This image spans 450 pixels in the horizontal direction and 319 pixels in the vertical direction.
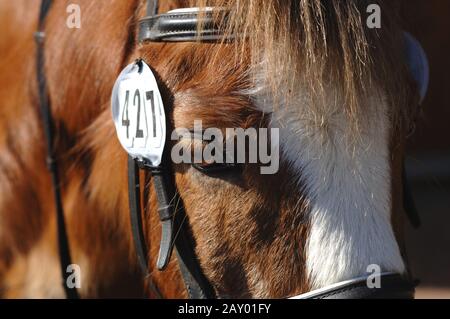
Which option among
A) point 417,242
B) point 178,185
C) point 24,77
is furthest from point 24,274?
point 417,242

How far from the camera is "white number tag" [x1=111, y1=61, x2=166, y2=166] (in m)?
1.46

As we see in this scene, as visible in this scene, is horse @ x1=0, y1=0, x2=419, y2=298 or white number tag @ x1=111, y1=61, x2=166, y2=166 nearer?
horse @ x1=0, y1=0, x2=419, y2=298

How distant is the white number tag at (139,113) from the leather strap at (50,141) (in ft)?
1.31

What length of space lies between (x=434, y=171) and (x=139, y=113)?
2866 mm

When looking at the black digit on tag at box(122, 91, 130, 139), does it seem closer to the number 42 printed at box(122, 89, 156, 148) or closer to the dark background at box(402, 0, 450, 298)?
the number 42 printed at box(122, 89, 156, 148)

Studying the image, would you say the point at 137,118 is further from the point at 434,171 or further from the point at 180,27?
the point at 434,171

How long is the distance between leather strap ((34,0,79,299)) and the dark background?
2.19 m

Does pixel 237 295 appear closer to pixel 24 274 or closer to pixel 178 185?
pixel 178 185

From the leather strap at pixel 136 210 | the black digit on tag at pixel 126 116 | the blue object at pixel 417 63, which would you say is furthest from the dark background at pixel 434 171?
the black digit on tag at pixel 126 116

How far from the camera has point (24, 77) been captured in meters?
2.02

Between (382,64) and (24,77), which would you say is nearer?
(382,64)

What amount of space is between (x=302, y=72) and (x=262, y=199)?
255 mm

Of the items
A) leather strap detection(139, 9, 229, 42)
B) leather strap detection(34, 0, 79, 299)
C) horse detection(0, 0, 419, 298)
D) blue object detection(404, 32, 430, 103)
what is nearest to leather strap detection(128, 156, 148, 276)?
horse detection(0, 0, 419, 298)

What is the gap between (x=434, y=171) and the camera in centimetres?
402
